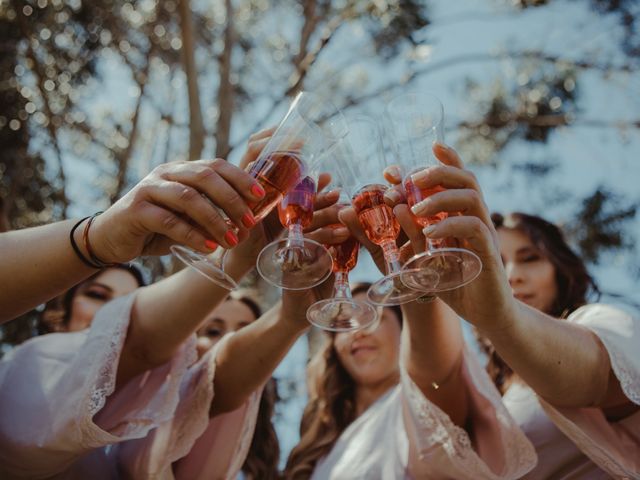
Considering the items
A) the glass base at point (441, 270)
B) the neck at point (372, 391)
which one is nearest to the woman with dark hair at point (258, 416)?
the neck at point (372, 391)

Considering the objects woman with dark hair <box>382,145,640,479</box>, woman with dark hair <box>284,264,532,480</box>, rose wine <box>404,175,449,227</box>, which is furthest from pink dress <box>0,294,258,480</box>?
rose wine <box>404,175,449,227</box>

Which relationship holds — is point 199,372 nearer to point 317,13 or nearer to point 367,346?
point 367,346

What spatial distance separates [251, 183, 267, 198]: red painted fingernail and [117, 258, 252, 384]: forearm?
567 millimetres

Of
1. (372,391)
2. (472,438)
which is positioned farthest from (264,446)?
(472,438)

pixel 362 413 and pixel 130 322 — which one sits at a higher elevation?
pixel 130 322

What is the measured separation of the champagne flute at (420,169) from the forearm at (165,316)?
2.24 feet

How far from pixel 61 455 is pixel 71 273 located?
0.64 m

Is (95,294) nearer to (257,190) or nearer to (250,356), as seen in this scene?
(250,356)

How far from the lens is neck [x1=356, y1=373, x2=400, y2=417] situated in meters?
3.11

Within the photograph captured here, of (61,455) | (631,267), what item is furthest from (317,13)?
(61,455)

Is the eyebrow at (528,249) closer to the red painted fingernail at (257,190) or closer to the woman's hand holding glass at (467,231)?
the woman's hand holding glass at (467,231)

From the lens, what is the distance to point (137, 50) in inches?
305

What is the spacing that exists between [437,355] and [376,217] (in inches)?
23.3

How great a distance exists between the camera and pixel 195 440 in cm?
212
